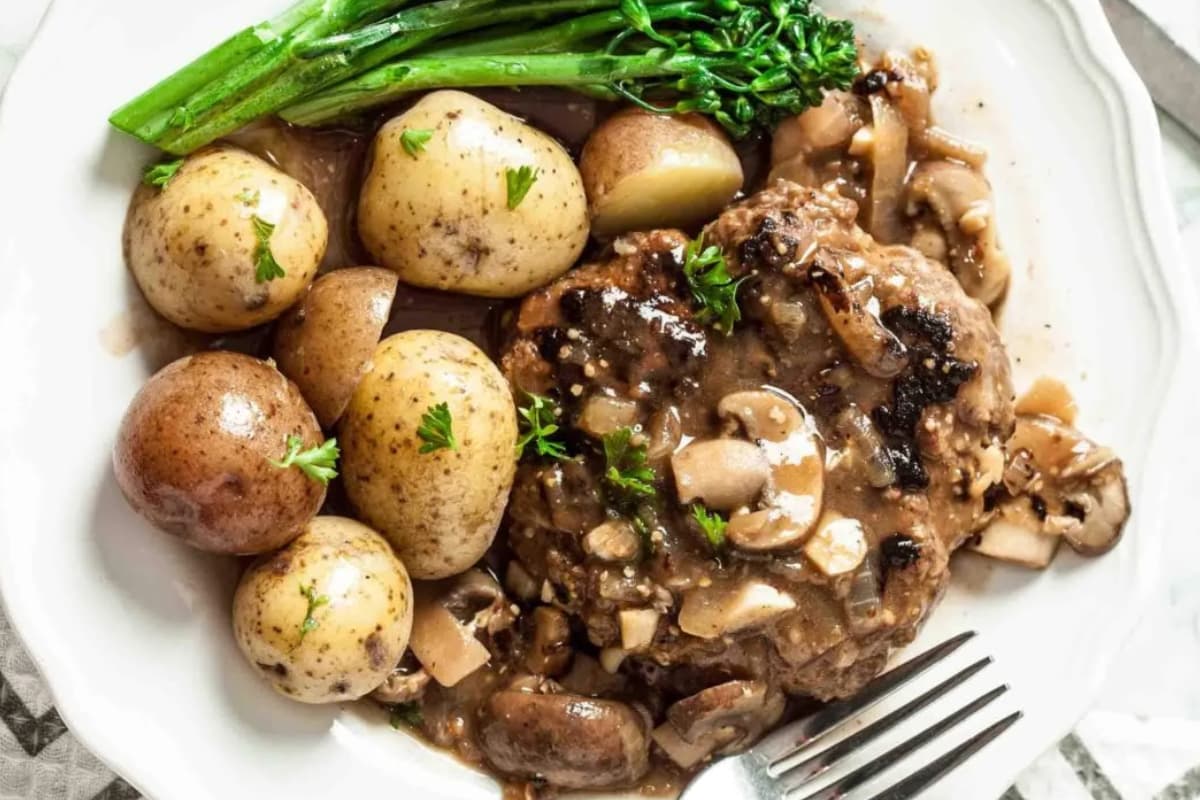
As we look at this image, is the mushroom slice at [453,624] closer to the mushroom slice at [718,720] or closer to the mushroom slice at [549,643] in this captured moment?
the mushroom slice at [549,643]

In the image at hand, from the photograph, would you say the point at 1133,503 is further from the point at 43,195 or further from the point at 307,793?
the point at 43,195

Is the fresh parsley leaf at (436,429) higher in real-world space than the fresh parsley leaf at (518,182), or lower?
lower

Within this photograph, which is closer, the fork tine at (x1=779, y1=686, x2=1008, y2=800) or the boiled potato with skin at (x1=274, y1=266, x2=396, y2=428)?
the boiled potato with skin at (x1=274, y1=266, x2=396, y2=428)

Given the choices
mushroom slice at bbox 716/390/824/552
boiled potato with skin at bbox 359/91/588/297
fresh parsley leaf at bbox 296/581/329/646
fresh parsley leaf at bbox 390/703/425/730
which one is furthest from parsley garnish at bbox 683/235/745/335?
fresh parsley leaf at bbox 390/703/425/730

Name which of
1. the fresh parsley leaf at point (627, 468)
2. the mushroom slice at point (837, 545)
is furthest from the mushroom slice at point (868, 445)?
the fresh parsley leaf at point (627, 468)

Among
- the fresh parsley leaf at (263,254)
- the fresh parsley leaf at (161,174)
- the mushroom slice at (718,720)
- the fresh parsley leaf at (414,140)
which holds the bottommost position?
the mushroom slice at (718,720)

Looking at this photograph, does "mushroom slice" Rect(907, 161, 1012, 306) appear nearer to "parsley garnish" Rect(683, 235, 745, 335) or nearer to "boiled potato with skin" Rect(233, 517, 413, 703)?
"parsley garnish" Rect(683, 235, 745, 335)
